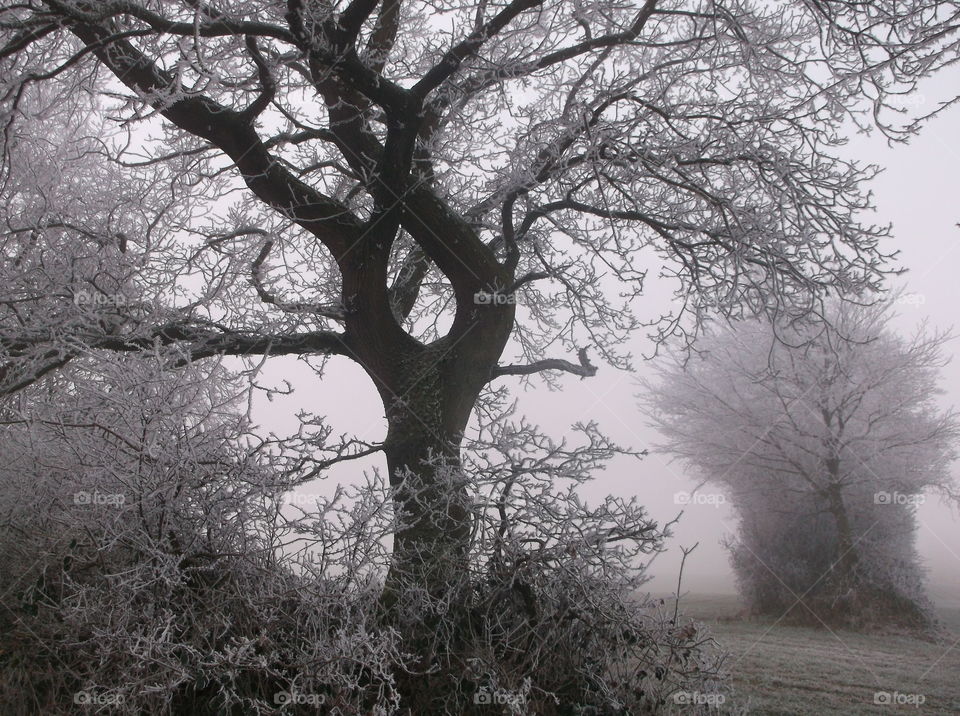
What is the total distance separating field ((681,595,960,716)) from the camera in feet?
21.5

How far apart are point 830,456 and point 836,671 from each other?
6.58 meters

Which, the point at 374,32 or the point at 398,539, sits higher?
the point at 374,32

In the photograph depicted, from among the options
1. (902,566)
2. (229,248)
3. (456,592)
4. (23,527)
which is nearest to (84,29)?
(229,248)

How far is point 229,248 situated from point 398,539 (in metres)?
4.06

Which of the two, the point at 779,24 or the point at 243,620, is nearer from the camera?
the point at 243,620

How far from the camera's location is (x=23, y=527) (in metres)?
5.55

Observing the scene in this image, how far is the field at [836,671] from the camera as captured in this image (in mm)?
6555

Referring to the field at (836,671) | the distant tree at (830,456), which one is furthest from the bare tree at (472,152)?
the distant tree at (830,456)

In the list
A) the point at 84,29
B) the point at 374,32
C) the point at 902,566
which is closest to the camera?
the point at 84,29

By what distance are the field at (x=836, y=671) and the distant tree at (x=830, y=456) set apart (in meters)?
1.23

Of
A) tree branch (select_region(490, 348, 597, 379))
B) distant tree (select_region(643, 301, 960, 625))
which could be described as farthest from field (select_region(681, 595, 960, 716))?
tree branch (select_region(490, 348, 597, 379))

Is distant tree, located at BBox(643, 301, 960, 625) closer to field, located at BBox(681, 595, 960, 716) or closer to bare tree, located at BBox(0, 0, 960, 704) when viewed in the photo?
field, located at BBox(681, 595, 960, 716)

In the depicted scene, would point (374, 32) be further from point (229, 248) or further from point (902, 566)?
point (902, 566)

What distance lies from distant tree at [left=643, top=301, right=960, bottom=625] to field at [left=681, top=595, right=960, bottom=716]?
1.23 m
